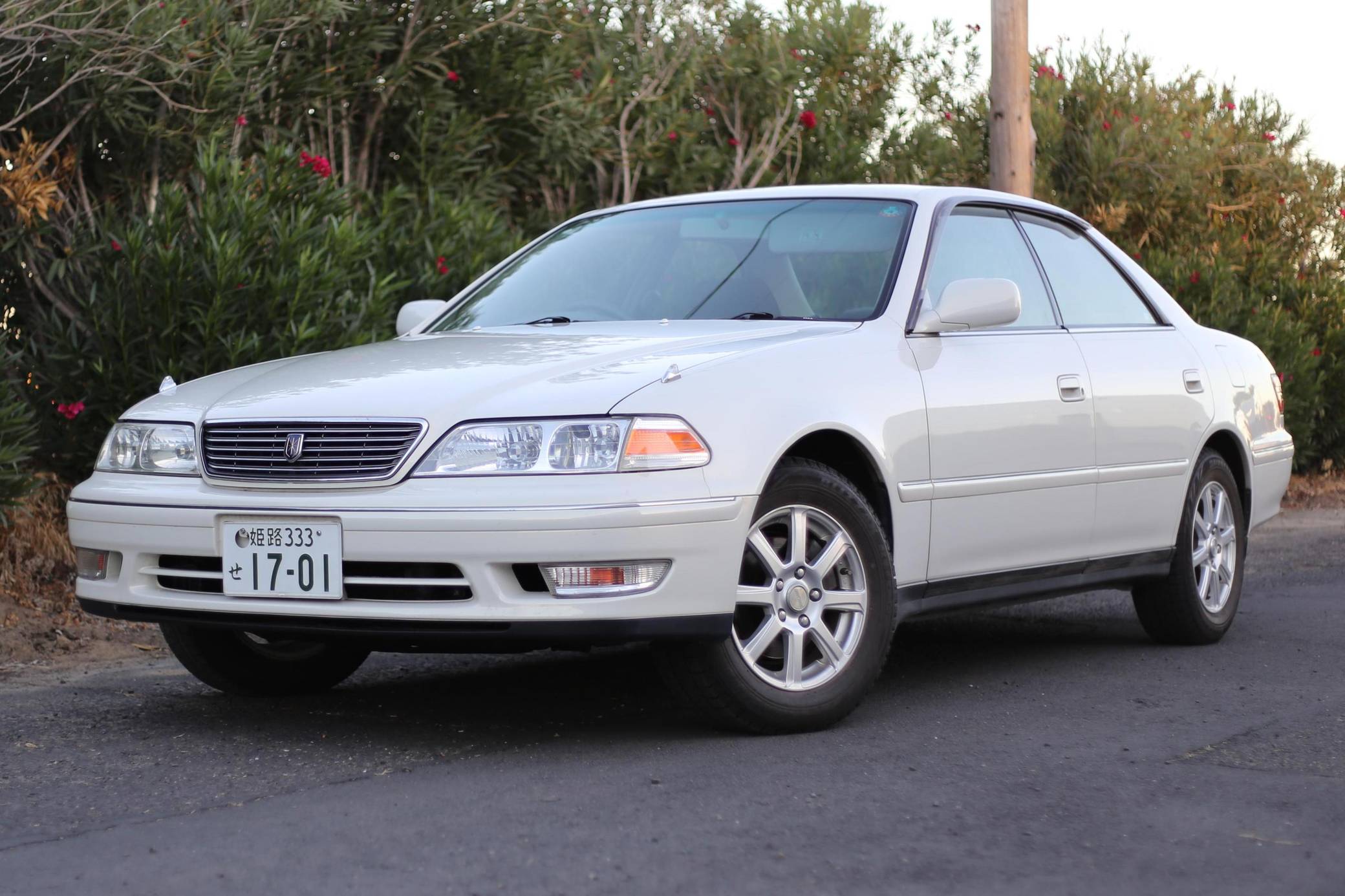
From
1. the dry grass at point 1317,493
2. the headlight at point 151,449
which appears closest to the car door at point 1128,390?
the headlight at point 151,449

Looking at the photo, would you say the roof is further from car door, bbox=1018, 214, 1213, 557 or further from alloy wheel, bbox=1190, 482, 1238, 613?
alloy wheel, bbox=1190, 482, 1238, 613

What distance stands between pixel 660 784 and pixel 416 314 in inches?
103

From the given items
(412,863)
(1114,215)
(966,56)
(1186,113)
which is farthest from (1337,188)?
(412,863)

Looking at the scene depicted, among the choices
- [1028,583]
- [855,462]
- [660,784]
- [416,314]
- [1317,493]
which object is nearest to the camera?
[660,784]

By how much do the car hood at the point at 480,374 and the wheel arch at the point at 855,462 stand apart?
0.29 metres

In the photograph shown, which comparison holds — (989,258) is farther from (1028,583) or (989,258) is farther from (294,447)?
(294,447)

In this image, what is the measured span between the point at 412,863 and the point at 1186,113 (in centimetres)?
1474

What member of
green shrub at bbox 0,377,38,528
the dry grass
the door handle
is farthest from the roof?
the dry grass

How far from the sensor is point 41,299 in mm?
8469

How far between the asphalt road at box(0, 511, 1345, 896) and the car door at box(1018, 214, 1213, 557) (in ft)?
1.71

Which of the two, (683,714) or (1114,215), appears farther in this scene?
(1114,215)

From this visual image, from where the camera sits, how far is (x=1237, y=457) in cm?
691

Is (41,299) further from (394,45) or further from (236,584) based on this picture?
(236,584)

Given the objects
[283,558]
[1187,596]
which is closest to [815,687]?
[283,558]
